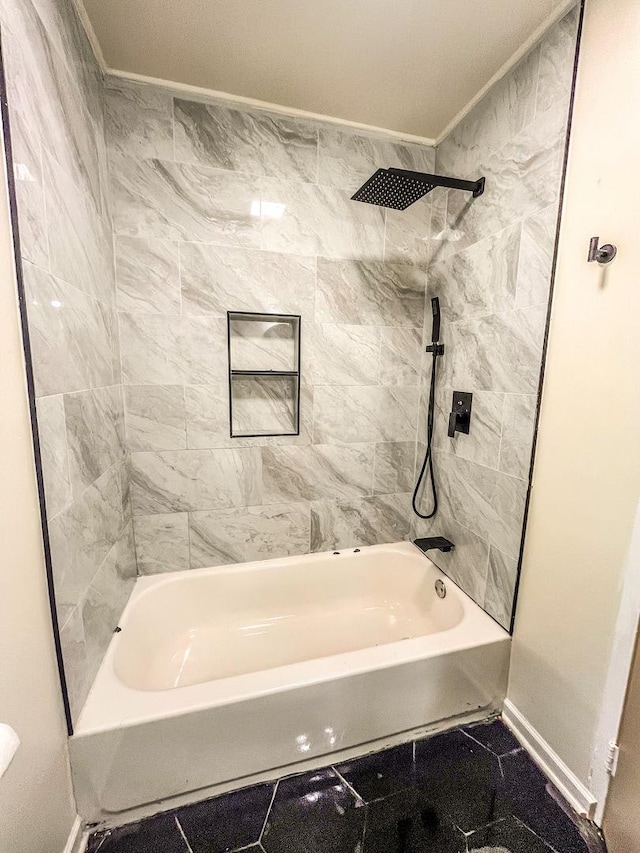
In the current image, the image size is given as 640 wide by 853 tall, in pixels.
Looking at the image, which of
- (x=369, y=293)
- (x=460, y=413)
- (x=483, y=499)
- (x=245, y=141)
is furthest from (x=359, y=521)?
(x=245, y=141)

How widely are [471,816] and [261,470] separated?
147 cm

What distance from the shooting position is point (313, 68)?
4.52 feet

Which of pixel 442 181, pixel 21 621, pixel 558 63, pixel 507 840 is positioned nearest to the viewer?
pixel 21 621

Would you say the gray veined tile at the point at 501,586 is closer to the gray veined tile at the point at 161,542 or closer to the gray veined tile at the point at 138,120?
the gray veined tile at the point at 161,542

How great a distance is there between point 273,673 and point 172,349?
1.40 metres

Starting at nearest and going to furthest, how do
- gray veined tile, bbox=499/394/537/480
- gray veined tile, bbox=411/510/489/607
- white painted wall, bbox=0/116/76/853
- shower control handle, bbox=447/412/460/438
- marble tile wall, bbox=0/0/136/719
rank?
white painted wall, bbox=0/116/76/853
marble tile wall, bbox=0/0/136/719
gray veined tile, bbox=499/394/537/480
gray veined tile, bbox=411/510/489/607
shower control handle, bbox=447/412/460/438

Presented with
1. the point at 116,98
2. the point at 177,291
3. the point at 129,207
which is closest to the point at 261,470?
the point at 177,291

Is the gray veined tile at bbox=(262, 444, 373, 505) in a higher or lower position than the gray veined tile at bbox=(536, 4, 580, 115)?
lower

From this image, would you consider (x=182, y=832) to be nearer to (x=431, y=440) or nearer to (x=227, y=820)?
(x=227, y=820)

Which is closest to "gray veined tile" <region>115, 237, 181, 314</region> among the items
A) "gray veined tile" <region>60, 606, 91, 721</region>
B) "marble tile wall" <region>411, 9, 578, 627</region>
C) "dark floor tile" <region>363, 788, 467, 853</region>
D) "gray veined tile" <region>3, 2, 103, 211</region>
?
"gray veined tile" <region>3, 2, 103, 211</region>

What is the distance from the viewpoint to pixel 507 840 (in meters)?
1.04

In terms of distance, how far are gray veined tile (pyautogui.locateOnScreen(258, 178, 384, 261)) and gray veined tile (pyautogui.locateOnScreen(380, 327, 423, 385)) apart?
43cm

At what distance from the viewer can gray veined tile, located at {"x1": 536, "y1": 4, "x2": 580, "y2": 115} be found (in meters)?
1.11

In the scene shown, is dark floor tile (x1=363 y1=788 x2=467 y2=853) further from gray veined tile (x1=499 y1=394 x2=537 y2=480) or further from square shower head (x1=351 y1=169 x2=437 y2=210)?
square shower head (x1=351 y1=169 x2=437 y2=210)
